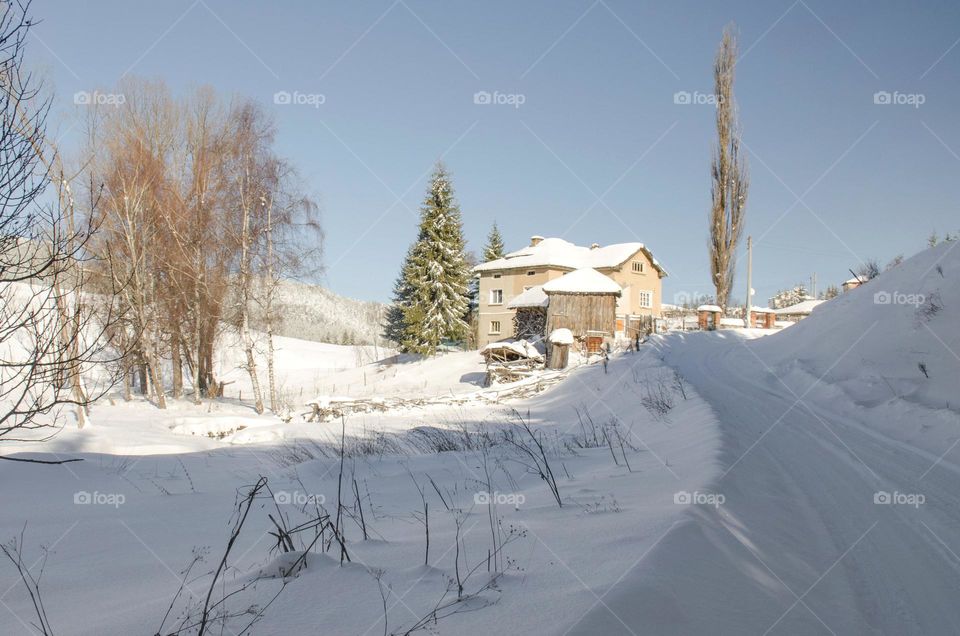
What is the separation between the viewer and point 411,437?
1241cm

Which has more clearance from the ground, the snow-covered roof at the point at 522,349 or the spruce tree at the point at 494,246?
the spruce tree at the point at 494,246

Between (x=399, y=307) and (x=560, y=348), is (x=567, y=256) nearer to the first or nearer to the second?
(x=399, y=307)

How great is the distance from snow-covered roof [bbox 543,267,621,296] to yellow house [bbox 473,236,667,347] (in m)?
11.8

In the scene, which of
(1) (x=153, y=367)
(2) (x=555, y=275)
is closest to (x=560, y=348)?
(1) (x=153, y=367)

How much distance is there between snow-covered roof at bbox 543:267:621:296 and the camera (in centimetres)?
2839

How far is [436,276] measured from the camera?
40.2m

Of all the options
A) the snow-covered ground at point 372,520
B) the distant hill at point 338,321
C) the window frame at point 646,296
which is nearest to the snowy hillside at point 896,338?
the snow-covered ground at point 372,520

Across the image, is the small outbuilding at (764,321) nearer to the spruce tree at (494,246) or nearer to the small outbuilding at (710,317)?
the small outbuilding at (710,317)

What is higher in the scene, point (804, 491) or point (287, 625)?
point (287, 625)

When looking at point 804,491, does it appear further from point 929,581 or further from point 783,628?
point 783,628

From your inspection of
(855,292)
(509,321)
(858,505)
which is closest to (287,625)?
(858,505)

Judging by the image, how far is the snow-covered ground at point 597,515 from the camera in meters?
2.67

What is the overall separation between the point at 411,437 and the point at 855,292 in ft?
44.5

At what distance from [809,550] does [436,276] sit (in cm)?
3712
